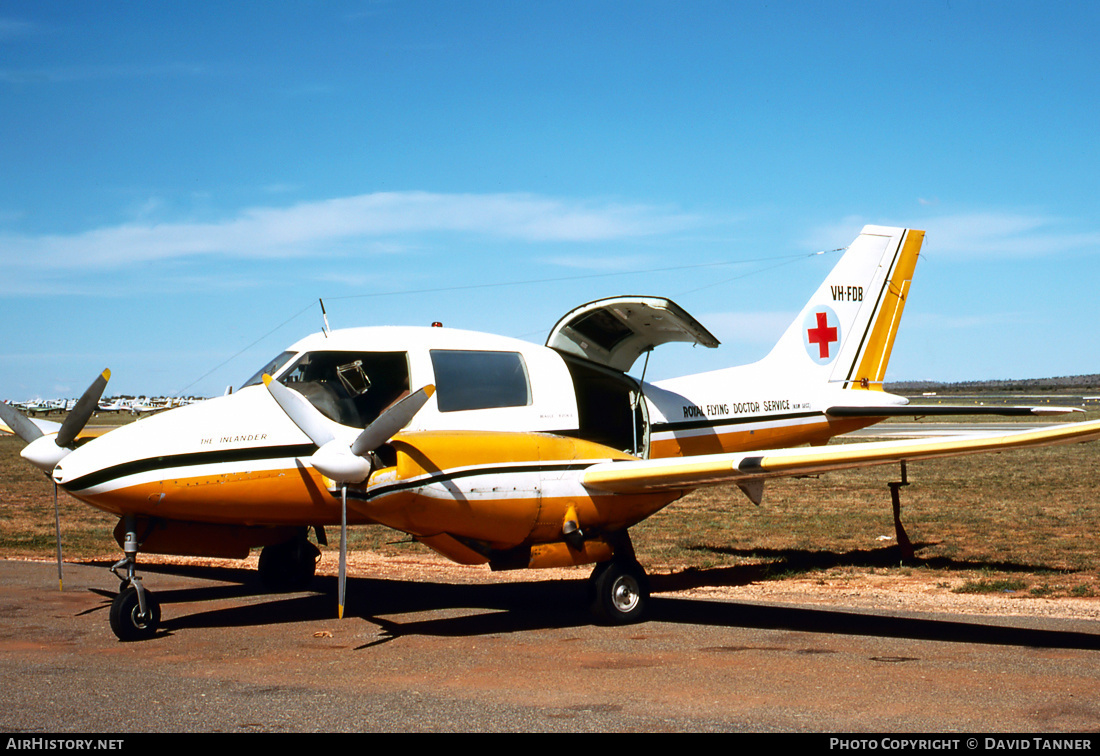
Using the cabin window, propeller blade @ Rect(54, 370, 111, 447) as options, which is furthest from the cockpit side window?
propeller blade @ Rect(54, 370, 111, 447)

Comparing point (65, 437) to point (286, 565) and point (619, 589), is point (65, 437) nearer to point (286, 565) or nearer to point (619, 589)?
point (286, 565)

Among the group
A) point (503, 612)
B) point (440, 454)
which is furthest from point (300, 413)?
point (503, 612)

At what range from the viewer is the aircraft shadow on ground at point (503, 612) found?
10.3m

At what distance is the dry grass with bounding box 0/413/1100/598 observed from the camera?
14.5m

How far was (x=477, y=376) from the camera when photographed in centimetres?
1127

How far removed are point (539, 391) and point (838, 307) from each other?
6469 mm

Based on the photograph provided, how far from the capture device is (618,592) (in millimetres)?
11008

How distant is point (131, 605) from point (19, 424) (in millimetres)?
3377

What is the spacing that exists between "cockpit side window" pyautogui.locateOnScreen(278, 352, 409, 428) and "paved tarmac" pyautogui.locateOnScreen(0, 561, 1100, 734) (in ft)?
7.87

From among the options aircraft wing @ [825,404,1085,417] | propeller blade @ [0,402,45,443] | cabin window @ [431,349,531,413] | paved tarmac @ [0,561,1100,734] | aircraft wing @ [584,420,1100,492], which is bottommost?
paved tarmac @ [0,561,1100,734]

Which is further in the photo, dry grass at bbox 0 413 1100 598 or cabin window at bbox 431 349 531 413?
dry grass at bbox 0 413 1100 598

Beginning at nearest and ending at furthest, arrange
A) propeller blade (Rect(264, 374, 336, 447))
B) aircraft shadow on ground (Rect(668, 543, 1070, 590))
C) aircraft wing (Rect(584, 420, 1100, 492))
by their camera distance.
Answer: aircraft wing (Rect(584, 420, 1100, 492)) < propeller blade (Rect(264, 374, 336, 447)) < aircraft shadow on ground (Rect(668, 543, 1070, 590))

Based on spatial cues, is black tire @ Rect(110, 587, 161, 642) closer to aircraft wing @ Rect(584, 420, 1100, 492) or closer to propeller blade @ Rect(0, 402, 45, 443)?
propeller blade @ Rect(0, 402, 45, 443)
